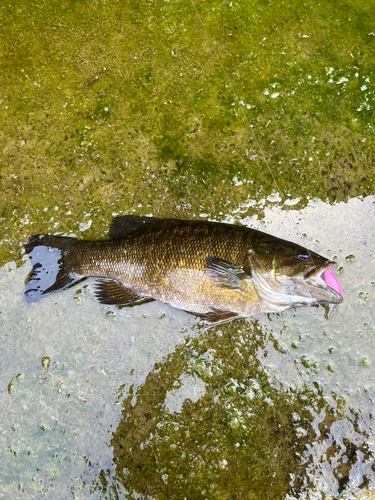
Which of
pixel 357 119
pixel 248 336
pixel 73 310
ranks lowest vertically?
pixel 248 336

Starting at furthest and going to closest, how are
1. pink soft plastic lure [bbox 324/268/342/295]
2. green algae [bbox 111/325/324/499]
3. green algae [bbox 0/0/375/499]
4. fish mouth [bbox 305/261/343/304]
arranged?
green algae [bbox 0/0/375/499] → green algae [bbox 111/325/324/499] → pink soft plastic lure [bbox 324/268/342/295] → fish mouth [bbox 305/261/343/304]

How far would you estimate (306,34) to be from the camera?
114 inches

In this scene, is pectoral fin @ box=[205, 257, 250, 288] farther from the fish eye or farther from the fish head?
the fish eye

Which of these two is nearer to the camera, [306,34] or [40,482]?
[40,482]

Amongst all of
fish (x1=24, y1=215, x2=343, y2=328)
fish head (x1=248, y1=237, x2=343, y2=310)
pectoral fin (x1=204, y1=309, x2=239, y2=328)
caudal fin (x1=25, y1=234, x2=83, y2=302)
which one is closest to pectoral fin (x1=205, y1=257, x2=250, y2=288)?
fish (x1=24, y1=215, x2=343, y2=328)

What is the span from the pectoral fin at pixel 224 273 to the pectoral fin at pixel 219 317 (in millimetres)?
234

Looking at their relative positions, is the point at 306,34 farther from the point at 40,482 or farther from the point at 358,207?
the point at 40,482

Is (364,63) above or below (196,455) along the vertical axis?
above

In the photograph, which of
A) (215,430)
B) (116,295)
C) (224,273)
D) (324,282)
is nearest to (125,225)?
(116,295)

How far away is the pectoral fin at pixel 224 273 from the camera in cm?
238

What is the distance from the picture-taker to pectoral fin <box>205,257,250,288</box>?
238 centimetres

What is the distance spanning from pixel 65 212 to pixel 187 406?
194cm

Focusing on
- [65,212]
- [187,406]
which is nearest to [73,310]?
[65,212]

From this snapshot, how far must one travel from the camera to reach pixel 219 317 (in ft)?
8.20
